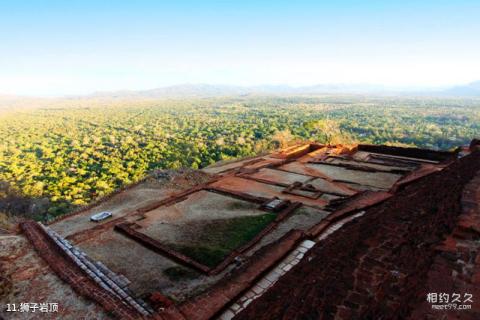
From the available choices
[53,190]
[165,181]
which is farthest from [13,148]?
[165,181]

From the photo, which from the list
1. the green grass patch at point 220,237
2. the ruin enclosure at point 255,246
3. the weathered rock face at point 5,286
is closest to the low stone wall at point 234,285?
the ruin enclosure at point 255,246

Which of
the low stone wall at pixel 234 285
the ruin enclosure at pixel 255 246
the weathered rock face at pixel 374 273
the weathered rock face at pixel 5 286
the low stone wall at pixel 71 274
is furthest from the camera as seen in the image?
the weathered rock face at pixel 5 286

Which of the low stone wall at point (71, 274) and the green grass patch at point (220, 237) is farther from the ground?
the low stone wall at point (71, 274)

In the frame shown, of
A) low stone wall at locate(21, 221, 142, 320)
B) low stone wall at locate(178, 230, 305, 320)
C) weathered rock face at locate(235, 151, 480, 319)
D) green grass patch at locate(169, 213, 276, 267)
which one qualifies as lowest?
green grass patch at locate(169, 213, 276, 267)

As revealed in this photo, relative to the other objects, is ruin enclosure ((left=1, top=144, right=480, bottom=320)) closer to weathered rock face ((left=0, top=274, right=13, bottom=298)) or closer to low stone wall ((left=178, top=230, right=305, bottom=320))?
low stone wall ((left=178, top=230, right=305, bottom=320))

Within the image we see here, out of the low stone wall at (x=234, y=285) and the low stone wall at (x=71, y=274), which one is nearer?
the low stone wall at (x=71, y=274)

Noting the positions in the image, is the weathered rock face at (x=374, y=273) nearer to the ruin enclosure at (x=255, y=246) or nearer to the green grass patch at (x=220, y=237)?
the ruin enclosure at (x=255, y=246)

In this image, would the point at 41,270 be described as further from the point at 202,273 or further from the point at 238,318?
the point at 238,318

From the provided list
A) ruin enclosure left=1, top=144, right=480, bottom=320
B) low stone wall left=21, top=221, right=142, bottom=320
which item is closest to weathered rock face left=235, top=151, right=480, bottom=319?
ruin enclosure left=1, top=144, right=480, bottom=320
